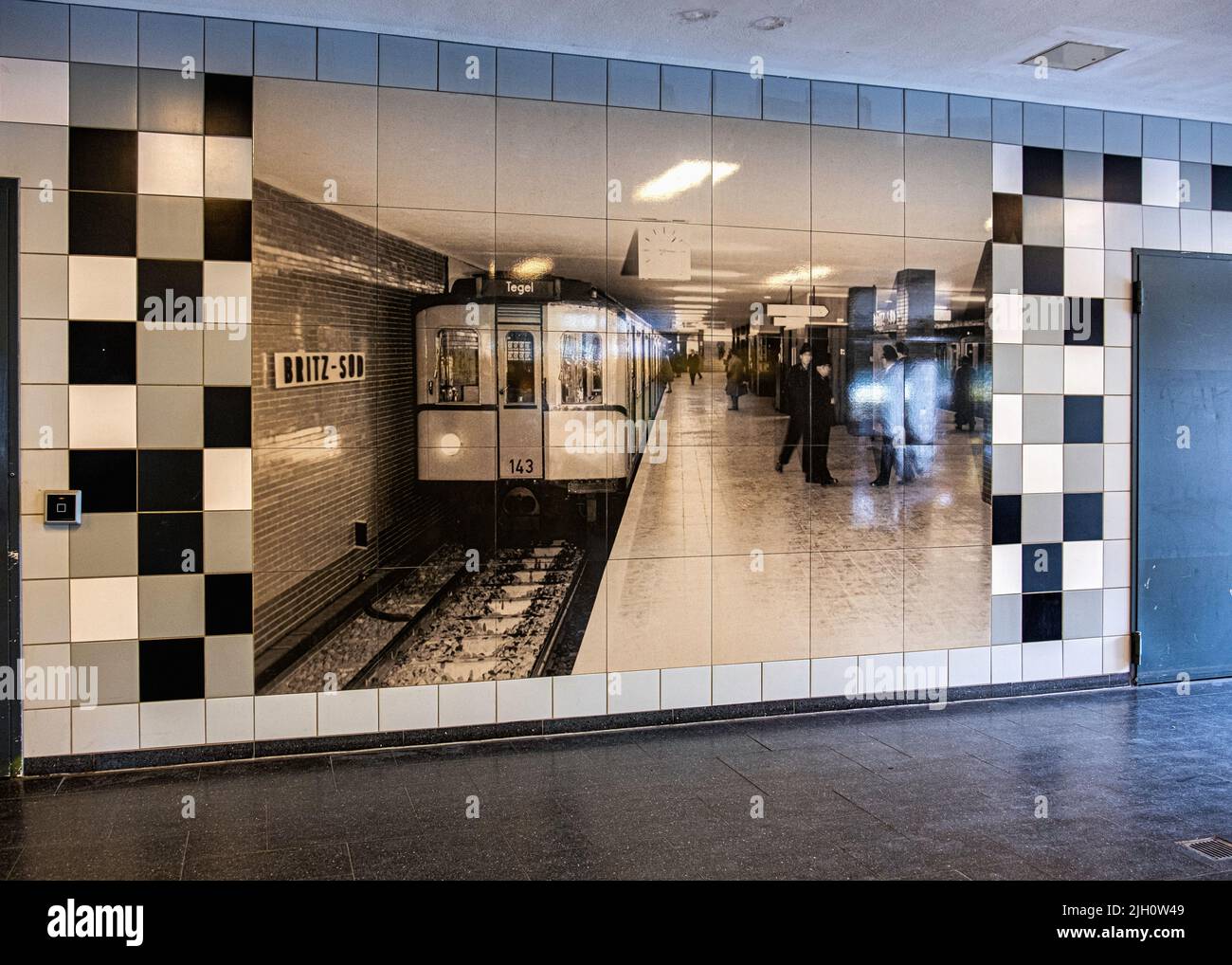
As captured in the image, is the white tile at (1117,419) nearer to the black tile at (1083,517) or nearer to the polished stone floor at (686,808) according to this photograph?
the black tile at (1083,517)

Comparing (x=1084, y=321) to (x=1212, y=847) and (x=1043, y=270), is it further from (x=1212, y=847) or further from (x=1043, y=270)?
(x=1212, y=847)

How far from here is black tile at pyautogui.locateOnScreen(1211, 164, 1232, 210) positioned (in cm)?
533

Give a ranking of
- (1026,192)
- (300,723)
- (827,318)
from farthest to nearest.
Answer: (1026,192) < (827,318) < (300,723)

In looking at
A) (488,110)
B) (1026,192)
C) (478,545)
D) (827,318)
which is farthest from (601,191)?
(1026,192)

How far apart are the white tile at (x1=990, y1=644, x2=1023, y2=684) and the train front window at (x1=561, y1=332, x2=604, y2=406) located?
2271 millimetres

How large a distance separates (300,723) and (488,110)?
251cm

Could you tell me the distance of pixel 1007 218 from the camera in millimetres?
4992

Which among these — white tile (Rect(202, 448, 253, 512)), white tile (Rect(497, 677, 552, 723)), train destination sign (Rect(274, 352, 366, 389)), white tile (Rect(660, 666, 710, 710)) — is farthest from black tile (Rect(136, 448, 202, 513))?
white tile (Rect(660, 666, 710, 710))

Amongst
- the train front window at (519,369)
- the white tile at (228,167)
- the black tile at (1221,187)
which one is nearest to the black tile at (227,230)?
the white tile at (228,167)

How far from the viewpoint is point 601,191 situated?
4410mm

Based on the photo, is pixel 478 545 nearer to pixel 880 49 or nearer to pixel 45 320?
pixel 45 320

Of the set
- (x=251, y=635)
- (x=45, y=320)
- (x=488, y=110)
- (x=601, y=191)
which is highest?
(x=488, y=110)

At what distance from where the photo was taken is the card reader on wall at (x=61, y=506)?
3846 millimetres

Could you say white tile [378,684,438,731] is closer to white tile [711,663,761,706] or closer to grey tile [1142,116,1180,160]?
white tile [711,663,761,706]
